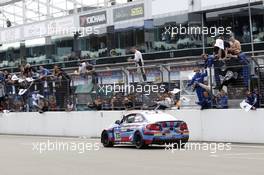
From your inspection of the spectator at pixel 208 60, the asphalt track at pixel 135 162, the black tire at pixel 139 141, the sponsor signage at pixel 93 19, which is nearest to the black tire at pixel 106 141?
the black tire at pixel 139 141

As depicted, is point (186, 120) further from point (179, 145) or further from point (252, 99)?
point (179, 145)

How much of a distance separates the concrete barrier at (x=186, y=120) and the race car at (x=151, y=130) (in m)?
2.75

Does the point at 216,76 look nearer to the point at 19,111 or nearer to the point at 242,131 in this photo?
the point at 242,131

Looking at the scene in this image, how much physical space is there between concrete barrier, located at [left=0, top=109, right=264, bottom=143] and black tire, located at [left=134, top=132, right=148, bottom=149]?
3.85 meters

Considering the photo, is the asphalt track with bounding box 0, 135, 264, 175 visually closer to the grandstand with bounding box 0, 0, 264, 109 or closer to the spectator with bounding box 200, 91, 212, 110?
the spectator with bounding box 200, 91, 212, 110

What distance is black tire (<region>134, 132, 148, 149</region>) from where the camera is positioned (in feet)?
64.2

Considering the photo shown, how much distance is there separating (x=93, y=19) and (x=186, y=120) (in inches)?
861

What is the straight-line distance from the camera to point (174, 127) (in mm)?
19453

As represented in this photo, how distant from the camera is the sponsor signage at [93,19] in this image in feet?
142

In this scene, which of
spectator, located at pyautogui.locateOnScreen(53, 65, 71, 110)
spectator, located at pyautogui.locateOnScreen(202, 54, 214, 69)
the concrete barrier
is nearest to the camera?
the concrete barrier

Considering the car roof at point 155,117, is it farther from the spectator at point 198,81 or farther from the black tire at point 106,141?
the spectator at point 198,81

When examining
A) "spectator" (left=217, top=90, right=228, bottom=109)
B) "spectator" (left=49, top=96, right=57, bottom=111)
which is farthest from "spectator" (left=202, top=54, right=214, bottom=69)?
"spectator" (left=49, top=96, right=57, bottom=111)

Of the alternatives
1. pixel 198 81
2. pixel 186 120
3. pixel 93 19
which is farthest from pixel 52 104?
pixel 93 19

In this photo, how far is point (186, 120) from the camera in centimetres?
2373
